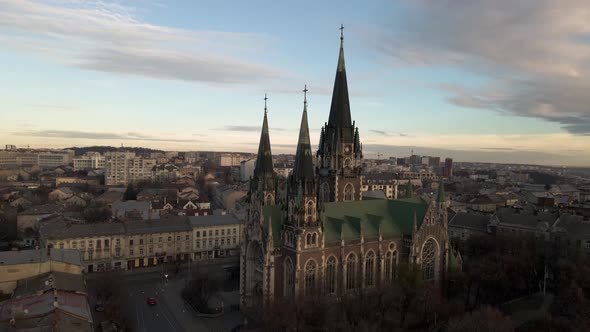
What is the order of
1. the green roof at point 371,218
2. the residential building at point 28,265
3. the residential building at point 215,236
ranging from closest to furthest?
the green roof at point 371,218 → the residential building at point 28,265 → the residential building at point 215,236

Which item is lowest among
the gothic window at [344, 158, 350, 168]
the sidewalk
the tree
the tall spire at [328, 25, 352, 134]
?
the sidewalk

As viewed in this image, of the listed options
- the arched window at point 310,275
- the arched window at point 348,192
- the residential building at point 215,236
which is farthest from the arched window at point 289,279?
the residential building at point 215,236

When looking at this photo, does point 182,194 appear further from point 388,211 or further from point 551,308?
point 551,308

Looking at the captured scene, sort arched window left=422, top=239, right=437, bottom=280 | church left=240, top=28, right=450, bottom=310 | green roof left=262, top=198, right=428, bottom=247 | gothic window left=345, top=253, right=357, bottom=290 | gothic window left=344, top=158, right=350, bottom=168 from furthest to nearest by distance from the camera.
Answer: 1. gothic window left=344, top=158, right=350, bottom=168
2. arched window left=422, top=239, right=437, bottom=280
3. gothic window left=345, top=253, right=357, bottom=290
4. green roof left=262, top=198, right=428, bottom=247
5. church left=240, top=28, right=450, bottom=310

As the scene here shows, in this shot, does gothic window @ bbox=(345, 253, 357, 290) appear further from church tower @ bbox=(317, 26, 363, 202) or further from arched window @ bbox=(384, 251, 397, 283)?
church tower @ bbox=(317, 26, 363, 202)

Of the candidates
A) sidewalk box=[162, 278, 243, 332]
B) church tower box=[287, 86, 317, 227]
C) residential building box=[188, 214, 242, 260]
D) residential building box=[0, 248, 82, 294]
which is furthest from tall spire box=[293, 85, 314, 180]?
residential building box=[188, 214, 242, 260]

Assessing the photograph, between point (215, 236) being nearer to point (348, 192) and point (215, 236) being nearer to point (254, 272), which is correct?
point (254, 272)

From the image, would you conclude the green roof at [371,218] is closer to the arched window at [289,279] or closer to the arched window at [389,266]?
the arched window at [389,266]
